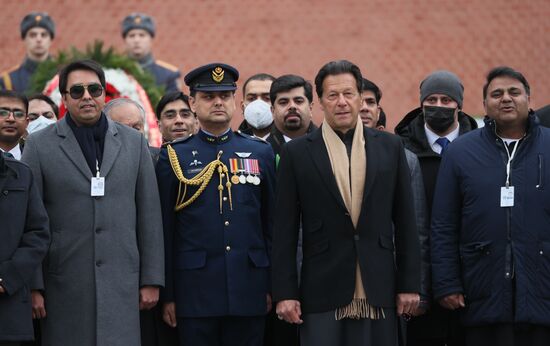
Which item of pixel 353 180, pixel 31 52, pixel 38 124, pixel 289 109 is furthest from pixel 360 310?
pixel 31 52

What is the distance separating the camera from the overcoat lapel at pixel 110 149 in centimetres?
640

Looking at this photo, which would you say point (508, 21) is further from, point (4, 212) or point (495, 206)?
point (4, 212)

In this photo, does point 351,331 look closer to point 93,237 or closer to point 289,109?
point 93,237

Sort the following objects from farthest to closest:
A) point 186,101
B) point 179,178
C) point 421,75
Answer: point 421,75 → point 186,101 → point 179,178

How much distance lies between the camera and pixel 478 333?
6.63 metres

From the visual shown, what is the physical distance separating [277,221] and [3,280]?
1.44 meters

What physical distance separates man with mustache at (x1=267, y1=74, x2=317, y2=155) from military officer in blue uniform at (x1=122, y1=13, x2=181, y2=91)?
188 inches

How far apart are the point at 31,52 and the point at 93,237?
606cm

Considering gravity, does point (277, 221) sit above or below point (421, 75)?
below

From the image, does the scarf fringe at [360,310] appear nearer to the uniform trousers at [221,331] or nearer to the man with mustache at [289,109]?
the uniform trousers at [221,331]

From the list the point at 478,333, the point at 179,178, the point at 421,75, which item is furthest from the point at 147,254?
the point at 421,75

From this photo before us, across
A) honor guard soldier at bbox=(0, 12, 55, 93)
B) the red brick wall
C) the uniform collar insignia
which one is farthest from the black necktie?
the red brick wall

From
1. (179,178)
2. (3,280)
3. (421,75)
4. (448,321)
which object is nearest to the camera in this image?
(3,280)

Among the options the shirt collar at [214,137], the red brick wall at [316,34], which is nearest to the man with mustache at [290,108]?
the shirt collar at [214,137]
